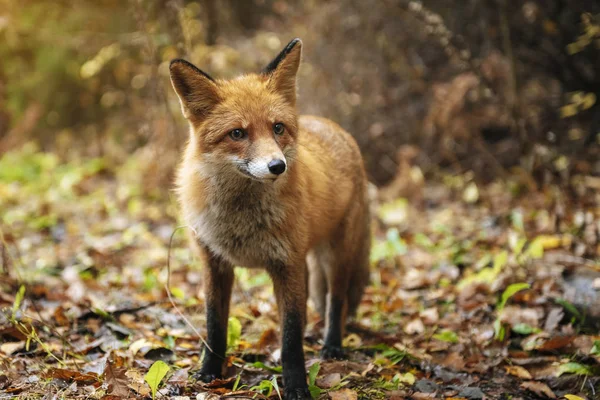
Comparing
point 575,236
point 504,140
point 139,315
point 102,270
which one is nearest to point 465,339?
point 575,236

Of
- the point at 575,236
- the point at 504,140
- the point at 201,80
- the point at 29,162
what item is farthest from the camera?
the point at 29,162

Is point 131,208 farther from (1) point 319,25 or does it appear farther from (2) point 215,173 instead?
(2) point 215,173

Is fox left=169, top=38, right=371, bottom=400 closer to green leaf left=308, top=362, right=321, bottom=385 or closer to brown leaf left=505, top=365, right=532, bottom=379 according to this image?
green leaf left=308, top=362, right=321, bottom=385

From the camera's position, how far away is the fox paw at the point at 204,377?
3.52 meters

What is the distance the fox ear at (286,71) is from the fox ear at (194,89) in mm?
415

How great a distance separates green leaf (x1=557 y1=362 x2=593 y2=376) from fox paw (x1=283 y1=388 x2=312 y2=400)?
1.80 metres

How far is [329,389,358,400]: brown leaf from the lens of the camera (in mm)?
3279

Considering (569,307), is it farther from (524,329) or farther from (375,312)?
(375,312)

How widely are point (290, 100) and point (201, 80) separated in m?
0.66

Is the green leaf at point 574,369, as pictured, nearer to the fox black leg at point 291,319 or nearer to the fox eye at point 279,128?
the fox black leg at point 291,319

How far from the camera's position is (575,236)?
212 inches

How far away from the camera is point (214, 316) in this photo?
3621 millimetres

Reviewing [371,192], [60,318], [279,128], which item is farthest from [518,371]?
[371,192]

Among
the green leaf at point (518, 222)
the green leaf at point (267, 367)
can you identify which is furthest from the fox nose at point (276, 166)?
the green leaf at point (518, 222)
